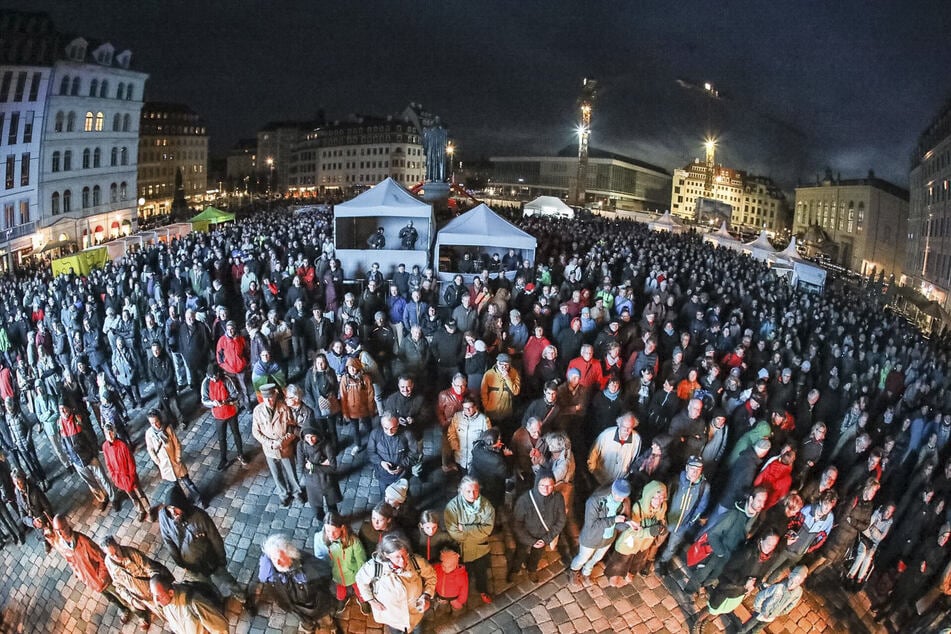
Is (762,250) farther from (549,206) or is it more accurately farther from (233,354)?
(233,354)

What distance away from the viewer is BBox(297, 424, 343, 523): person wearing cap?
5707 millimetres

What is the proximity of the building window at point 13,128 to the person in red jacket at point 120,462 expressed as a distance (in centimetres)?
3346

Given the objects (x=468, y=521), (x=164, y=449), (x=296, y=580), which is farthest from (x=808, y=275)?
(x=164, y=449)

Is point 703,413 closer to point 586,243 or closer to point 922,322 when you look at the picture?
point 586,243

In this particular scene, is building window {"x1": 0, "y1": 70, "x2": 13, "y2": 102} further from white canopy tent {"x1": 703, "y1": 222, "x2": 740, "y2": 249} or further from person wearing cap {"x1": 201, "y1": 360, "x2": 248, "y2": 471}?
white canopy tent {"x1": 703, "y1": 222, "x2": 740, "y2": 249}

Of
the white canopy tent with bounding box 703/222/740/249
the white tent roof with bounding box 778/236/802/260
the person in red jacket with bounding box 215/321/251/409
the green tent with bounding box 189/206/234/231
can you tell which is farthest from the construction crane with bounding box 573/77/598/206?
the person in red jacket with bounding box 215/321/251/409

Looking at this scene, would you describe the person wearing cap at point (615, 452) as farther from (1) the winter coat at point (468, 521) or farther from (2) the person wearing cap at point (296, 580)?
(2) the person wearing cap at point (296, 580)

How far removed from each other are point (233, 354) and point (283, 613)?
3.86 meters

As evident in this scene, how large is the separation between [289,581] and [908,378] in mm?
11464

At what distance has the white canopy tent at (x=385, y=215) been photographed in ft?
47.6

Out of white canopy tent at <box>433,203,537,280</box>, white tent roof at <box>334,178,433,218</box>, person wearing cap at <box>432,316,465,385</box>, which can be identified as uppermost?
white tent roof at <box>334,178,433,218</box>

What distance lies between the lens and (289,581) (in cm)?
458

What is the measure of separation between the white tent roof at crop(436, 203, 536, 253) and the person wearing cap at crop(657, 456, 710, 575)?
962 centimetres

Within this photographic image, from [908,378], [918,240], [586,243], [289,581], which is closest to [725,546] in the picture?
[289,581]
